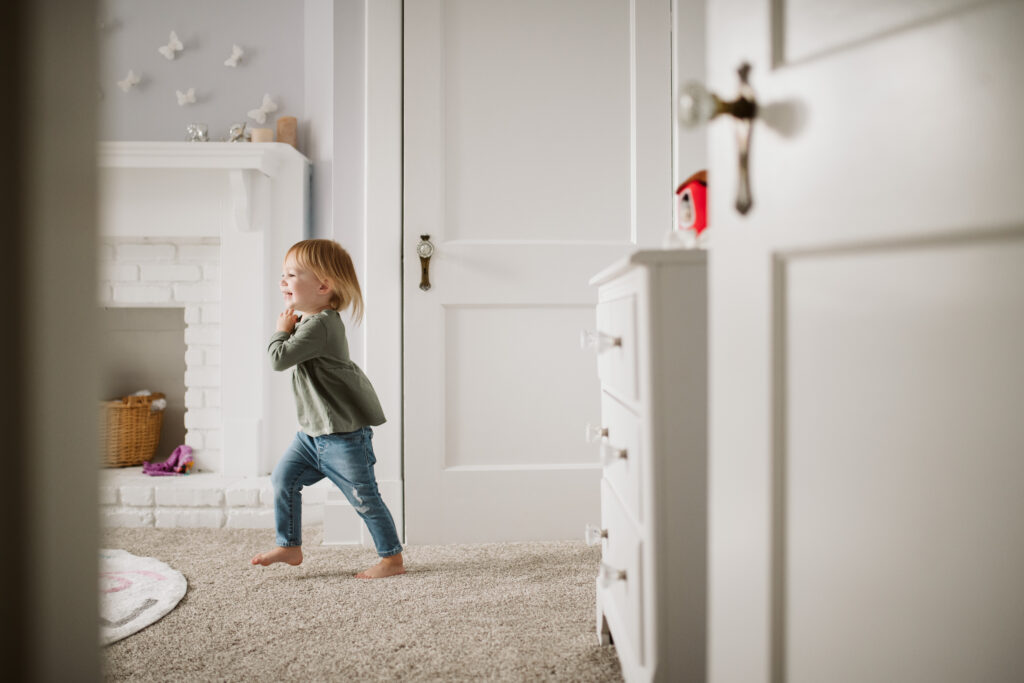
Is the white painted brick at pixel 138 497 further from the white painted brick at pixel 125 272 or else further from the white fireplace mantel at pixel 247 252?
the white painted brick at pixel 125 272

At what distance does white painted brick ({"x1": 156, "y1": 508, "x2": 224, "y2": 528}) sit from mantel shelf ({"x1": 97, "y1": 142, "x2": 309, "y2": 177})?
125 centimetres

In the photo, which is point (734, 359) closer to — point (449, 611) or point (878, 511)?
point (878, 511)

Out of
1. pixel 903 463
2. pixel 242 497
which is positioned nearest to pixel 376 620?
pixel 242 497

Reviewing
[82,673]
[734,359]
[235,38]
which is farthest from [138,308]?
[734,359]

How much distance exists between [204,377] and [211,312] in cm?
26

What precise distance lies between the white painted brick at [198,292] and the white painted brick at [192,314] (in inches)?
1.5

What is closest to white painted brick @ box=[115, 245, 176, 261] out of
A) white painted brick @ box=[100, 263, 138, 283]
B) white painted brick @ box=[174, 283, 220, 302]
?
white painted brick @ box=[100, 263, 138, 283]

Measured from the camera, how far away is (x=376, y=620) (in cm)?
151

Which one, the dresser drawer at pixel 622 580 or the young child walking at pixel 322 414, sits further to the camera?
the young child walking at pixel 322 414

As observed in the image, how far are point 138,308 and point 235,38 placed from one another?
1.23 metres

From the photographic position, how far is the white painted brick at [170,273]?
8.92 feet

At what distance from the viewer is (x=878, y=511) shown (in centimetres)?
56

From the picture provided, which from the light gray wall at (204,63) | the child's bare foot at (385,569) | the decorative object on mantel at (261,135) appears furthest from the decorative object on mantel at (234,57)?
the child's bare foot at (385,569)

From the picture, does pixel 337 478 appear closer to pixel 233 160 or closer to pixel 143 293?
pixel 233 160
